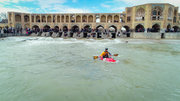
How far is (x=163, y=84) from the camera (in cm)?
527

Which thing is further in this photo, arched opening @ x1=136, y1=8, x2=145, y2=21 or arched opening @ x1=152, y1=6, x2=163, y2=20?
arched opening @ x1=136, y1=8, x2=145, y2=21

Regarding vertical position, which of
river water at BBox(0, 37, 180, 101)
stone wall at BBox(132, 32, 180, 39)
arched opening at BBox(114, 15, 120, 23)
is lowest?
river water at BBox(0, 37, 180, 101)

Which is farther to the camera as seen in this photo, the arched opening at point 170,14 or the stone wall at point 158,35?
the arched opening at point 170,14

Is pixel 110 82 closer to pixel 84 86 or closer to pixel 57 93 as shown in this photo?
pixel 84 86

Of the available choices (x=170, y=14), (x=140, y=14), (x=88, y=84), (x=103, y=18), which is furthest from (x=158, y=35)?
(x=88, y=84)

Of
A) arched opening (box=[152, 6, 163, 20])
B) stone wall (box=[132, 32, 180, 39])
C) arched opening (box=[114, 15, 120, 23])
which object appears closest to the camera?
stone wall (box=[132, 32, 180, 39])

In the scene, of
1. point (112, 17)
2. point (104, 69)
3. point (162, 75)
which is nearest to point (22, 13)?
point (112, 17)

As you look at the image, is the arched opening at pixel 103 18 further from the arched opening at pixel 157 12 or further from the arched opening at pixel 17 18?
the arched opening at pixel 17 18

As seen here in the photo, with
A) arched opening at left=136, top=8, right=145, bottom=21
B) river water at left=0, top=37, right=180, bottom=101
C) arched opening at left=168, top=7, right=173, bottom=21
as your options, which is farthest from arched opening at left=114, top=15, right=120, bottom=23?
river water at left=0, top=37, right=180, bottom=101

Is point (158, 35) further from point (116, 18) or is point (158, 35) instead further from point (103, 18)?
point (103, 18)

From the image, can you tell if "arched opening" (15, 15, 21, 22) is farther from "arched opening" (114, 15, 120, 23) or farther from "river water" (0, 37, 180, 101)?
"river water" (0, 37, 180, 101)

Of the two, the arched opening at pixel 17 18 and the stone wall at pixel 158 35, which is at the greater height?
the arched opening at pixel 17 18

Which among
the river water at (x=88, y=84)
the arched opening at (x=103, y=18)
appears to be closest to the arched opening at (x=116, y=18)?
the arched opening at (x=103, y=18)

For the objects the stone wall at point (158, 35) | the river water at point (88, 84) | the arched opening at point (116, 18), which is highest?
the arched opening at point (116, 18)
